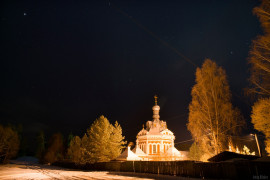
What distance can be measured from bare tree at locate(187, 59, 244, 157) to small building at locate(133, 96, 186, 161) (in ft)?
101

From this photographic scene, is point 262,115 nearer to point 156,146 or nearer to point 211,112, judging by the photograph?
point 211,112

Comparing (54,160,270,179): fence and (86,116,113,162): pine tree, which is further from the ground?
(86,116,113,162): pine tree

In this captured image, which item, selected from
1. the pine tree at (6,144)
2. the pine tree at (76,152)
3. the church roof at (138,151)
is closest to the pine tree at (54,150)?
the pine tree at (6,144)

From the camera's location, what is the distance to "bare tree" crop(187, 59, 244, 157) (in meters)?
18.9

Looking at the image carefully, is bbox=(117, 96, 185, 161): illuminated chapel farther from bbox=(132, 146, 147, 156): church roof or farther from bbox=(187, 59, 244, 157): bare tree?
bbox=(187, 59, 244, 157): bare tree

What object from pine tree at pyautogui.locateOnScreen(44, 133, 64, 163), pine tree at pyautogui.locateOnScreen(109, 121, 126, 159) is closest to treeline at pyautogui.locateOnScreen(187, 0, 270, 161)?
pine tree at pyautogui.locateOnScreen(109, 121, 126, 159)

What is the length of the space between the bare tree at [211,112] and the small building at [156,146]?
30.9m

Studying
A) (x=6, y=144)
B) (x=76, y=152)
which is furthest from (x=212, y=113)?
(x=6, y=144)

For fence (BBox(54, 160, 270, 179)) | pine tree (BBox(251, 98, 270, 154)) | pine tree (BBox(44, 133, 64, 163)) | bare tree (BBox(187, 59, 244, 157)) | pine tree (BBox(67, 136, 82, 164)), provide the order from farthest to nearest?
pine tree (BBox(44, 133, 64, 163))
pine tree (BBox(67, 136, 82, 164))
bare tree (BBox(187, 59, 244, 157))
fence (BBox(54, 160, 270, 179))
pine tree (BBox(251, 98, 270, 154))

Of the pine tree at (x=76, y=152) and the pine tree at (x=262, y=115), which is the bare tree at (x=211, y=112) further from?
the pine tree at (x=76, y=152)

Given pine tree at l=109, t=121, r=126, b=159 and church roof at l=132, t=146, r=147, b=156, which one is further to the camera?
church roof at l=132, t=146, r=147, b=156

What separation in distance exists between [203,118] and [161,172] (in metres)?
8.43

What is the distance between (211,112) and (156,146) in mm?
35498

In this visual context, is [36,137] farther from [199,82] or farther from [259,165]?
[259,165]
